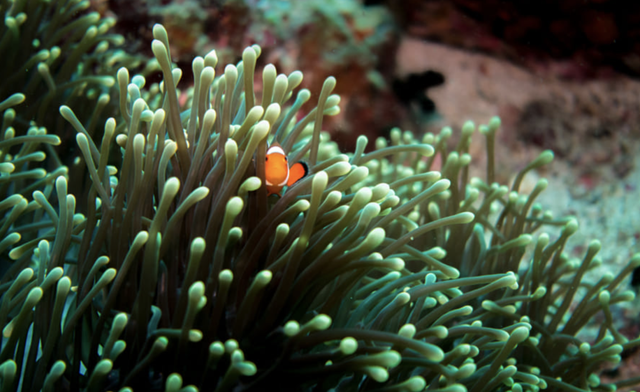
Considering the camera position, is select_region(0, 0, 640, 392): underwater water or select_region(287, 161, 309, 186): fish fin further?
select_region(287, 161, 309, 186): fish fin

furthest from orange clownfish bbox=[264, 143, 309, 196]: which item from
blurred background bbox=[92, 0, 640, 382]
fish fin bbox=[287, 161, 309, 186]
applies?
blurred background bbox=[92, 0, 640, 382]

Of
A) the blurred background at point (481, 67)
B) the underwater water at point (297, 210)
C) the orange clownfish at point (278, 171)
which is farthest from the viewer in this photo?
the blurred background at point (481, 67)

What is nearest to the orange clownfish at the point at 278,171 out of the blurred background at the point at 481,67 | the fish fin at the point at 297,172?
the fish fin at the point at 297,172

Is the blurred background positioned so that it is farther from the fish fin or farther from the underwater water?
the fish fin

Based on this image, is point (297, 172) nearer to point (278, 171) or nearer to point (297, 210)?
point (278, 171)

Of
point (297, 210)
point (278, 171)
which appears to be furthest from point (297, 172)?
point (297, 210)

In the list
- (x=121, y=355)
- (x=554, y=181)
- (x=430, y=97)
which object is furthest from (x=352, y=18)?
(x=121, y=355)

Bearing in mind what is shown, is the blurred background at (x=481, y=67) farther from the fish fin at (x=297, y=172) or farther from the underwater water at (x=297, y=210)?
the fish fin at (x=297, y=172)
